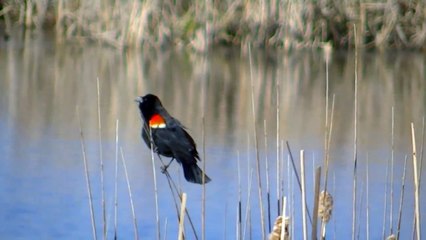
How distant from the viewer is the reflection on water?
5.45 meters

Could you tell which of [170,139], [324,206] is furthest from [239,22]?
[324,206]

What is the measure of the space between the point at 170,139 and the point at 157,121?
6.5 inches

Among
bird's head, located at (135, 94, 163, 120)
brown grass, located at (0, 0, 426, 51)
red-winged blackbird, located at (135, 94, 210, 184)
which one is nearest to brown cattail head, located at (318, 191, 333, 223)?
red-winged blackbird, located at (135, 94, 210, 184)

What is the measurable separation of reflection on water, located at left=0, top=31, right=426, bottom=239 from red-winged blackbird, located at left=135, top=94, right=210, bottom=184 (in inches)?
14.6

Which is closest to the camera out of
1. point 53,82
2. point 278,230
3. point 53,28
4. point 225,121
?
point 278,230

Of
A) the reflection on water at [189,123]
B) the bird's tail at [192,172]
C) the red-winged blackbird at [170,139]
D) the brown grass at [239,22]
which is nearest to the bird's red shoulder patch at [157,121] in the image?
the red-winged blackbird at [170,139]

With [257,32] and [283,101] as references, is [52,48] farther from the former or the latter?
[283,101]

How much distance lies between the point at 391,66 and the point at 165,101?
12.3ft

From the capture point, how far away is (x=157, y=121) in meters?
4.46

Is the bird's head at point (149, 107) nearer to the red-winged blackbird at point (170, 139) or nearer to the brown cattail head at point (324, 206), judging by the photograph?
A: the red-winged blackbird at point (170, 139)

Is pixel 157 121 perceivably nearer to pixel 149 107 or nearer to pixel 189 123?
pixel 149 107

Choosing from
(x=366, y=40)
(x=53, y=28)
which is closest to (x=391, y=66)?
(x=366, y=40)

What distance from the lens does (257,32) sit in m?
12.9

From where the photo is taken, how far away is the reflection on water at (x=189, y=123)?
17.9 feet
